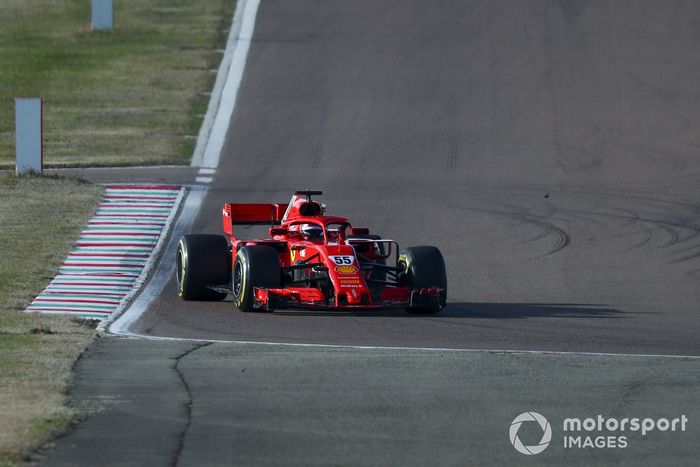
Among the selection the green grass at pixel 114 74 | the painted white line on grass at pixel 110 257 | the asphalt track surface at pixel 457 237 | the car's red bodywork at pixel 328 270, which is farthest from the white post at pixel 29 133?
the car's red bodywork at pixel 328 270

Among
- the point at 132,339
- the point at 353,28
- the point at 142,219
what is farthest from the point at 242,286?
the point at 353,28

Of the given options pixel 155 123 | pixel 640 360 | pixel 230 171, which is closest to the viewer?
pixel 640 360

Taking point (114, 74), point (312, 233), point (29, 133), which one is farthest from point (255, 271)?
point (114, 74)

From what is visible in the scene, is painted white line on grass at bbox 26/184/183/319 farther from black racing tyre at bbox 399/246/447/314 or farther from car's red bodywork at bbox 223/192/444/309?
black racing tyre at bbox 399/246/447/314

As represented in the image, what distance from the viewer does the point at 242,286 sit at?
43.7ft

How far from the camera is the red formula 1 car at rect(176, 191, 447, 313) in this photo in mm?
13078

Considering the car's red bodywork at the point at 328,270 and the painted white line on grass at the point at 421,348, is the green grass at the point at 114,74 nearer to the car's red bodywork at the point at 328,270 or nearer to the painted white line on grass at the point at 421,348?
the car's red bodywork at the point at 328,270

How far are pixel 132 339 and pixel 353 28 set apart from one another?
2219 centimetres

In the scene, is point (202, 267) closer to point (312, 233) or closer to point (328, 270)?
point (312, 233)

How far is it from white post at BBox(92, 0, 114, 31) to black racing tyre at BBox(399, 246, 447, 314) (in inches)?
902

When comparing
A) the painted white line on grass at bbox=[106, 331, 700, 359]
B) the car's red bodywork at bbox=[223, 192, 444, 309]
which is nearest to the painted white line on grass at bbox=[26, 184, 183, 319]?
the car's red bodywork at bbox=[223, 192, 444, 309]

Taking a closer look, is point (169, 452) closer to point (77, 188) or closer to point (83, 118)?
point (77, 188)

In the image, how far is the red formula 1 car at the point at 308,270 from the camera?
13.1 m

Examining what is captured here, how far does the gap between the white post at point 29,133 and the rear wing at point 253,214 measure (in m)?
7.45
